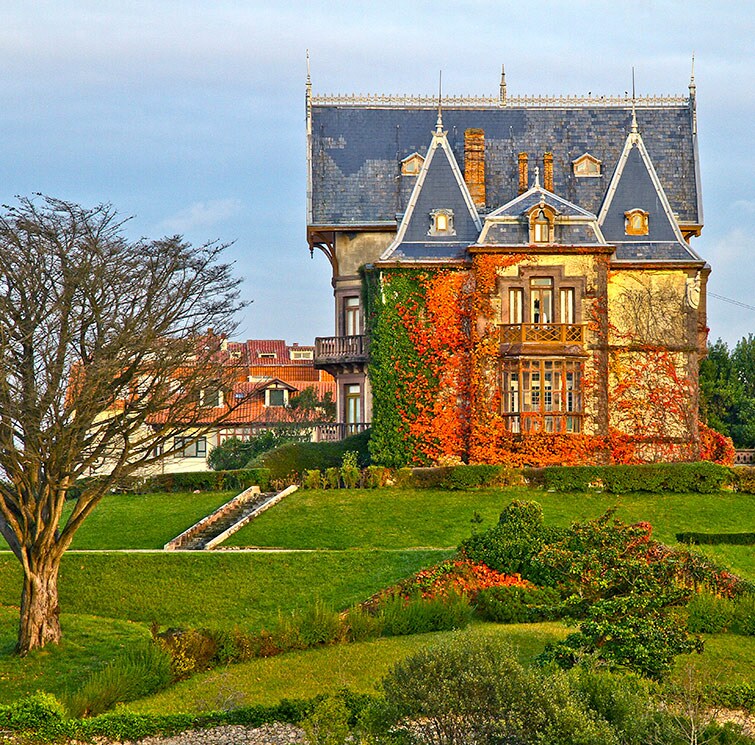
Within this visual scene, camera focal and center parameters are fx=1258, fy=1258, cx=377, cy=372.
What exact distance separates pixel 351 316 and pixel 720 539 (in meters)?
19.8

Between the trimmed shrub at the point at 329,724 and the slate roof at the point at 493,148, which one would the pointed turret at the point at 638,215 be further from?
the trimmed shrub at the point at 329,724

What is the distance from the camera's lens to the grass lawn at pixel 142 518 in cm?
3593

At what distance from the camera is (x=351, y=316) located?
1909 inches

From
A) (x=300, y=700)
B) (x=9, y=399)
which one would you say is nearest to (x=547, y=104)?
(x=9, y=399)

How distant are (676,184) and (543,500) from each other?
17638mm

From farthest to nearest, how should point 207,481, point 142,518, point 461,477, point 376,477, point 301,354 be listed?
point 301,354 < point 207,481 < point 376,477 < point 461,477 < point 142,518

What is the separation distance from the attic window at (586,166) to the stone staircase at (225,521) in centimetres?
1820

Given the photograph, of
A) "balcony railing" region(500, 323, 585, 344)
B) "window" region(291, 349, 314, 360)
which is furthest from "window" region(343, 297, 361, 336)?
"window" region(291, 349, 314, 360)

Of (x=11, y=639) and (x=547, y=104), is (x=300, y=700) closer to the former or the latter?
(x=11, y=639)

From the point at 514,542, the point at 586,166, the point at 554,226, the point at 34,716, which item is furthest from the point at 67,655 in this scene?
the point at 586,166

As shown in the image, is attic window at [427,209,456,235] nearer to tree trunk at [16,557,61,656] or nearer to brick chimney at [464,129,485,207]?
brick chimney at [464,129,485,207]

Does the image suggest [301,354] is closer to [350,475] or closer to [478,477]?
[350,475]

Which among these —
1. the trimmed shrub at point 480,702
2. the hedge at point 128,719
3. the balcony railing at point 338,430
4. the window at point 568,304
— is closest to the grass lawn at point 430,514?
the balcony railing at point 338,430

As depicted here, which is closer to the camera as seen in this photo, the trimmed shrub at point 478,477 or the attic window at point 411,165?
the trimmed shrub at point 478,477
